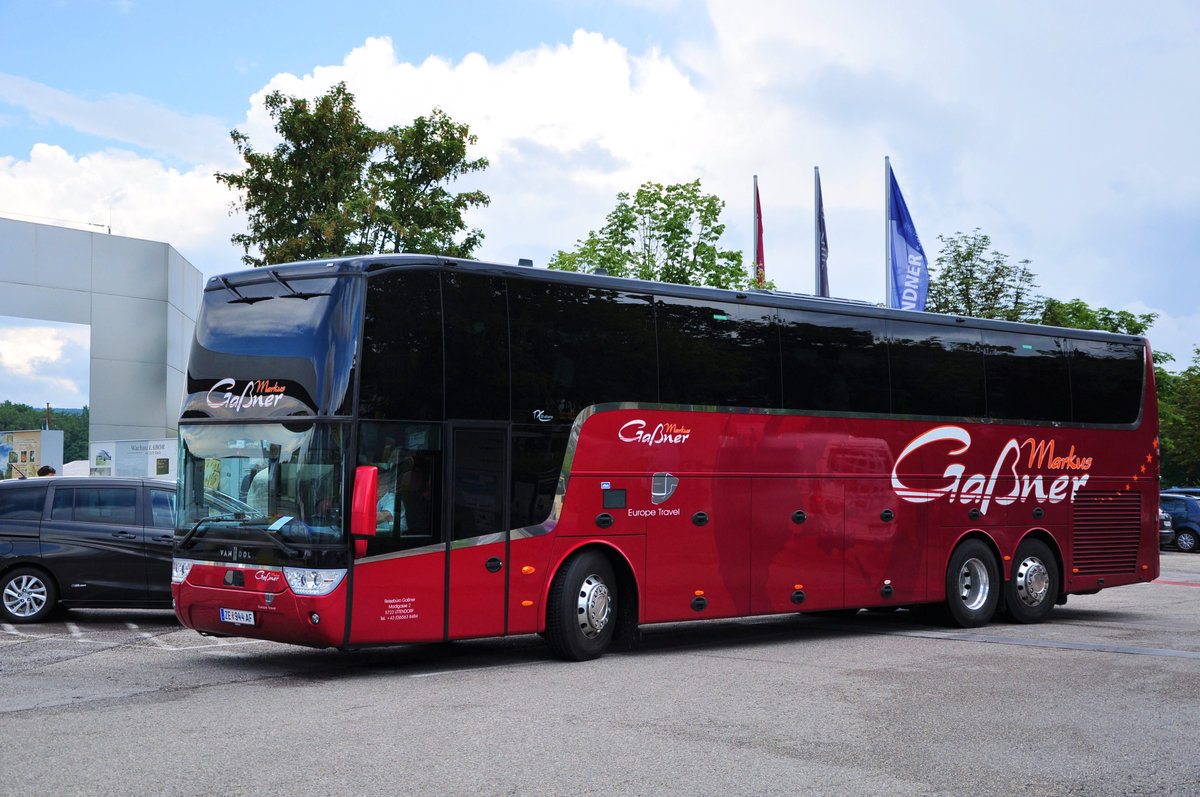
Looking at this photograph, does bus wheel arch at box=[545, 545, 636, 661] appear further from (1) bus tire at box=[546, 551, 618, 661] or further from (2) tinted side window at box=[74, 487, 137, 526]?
(2) tinted side window at box=[74, 487, 137, 526]

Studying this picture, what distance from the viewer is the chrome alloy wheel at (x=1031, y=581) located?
16641mm

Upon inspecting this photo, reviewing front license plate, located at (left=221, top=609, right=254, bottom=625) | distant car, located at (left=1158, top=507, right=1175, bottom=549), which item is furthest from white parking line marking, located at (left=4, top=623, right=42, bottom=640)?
distant car, located at (left=1158, top=507, right=1175, bottom=549)

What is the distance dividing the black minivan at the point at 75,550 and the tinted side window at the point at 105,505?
0.04 ft

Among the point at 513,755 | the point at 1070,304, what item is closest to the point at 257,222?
the point at 513,755

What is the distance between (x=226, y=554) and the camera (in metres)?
11.2

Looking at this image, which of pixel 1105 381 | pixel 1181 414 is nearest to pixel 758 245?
pixel 1105 381

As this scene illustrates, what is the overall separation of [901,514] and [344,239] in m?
15.8

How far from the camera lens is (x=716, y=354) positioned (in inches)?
534

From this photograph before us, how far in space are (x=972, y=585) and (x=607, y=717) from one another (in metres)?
8.64

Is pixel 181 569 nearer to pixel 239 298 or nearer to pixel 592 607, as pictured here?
pixel 239 298

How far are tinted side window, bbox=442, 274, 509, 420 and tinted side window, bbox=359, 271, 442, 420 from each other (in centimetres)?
13

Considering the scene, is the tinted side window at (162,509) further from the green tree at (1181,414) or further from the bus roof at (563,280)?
the green tree at (1181,414)

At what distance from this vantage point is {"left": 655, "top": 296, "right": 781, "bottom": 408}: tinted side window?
43.1ft

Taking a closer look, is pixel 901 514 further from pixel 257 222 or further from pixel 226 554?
pixel 257 222
